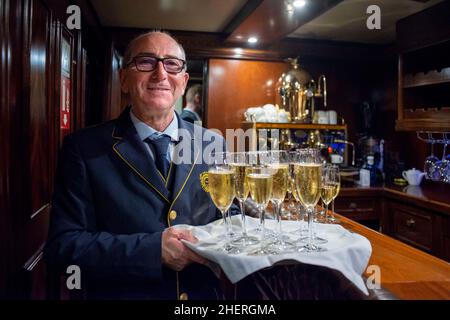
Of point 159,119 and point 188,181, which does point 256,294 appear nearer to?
point 188,181

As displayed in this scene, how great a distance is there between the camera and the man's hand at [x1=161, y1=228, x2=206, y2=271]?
1.05 m

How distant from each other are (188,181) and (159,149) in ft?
0.54

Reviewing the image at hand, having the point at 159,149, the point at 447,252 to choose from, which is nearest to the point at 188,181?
the point at 159,149

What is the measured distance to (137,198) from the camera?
1.33m

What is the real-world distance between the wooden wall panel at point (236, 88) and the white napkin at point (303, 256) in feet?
10.0

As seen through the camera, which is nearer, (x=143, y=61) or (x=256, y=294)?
(x=256, y=294)

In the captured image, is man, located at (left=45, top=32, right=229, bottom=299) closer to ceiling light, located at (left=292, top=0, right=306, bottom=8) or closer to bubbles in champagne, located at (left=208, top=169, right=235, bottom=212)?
bubbles in champagne, located at (left=208, top=169, right=235, bottom=212)

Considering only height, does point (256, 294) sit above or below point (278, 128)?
below

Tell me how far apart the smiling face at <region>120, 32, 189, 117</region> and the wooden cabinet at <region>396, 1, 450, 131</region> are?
2279 millimetres

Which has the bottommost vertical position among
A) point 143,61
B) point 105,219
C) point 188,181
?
point 105,219

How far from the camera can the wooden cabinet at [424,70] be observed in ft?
9.27

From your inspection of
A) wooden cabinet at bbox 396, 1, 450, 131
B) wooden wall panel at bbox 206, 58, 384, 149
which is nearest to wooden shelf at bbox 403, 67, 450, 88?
wooden cabinet at bbox 396, 1, 450, 131
